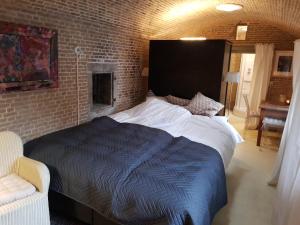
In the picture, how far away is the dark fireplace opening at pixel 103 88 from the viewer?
4605mm

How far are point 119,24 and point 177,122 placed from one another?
2145mm

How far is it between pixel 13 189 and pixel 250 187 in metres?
2.95

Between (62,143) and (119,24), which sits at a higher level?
(119,24)

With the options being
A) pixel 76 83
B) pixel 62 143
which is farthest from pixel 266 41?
pixel 62 143

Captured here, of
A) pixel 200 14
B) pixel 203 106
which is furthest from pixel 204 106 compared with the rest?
pixel 200 14

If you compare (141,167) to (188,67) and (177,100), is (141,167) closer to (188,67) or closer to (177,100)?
(177,100)

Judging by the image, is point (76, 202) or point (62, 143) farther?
point (62, 143)

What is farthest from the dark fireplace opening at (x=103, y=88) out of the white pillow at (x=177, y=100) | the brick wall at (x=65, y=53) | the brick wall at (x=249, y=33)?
the brick wall at (x=249, y=33)

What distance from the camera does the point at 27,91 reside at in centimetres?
302

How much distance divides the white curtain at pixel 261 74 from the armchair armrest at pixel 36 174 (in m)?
5.59

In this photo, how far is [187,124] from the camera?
3.78 m

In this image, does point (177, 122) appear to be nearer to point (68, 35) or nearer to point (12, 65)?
point (68, 35)

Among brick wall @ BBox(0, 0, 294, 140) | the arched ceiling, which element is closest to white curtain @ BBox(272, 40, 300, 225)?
the arched ceiling

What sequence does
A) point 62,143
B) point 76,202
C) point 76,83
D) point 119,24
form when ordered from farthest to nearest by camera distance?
point 119,24 → point 76,83 → point 62,143 → point 76,202
